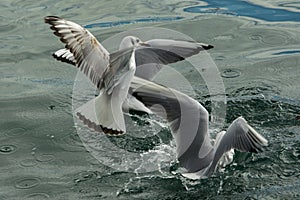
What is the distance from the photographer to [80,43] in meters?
5.11

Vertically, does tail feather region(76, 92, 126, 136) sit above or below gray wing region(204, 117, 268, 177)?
above

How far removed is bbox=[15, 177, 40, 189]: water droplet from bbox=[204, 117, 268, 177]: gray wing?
1.57m

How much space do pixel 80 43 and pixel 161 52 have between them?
1216mm

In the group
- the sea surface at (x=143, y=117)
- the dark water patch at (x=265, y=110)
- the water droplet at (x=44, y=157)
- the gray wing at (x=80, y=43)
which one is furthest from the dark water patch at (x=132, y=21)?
the gray wing at (x=80, y=43)

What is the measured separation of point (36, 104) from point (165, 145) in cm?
175

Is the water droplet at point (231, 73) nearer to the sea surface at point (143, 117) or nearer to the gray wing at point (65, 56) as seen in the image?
the sea surface at point (143, 117)

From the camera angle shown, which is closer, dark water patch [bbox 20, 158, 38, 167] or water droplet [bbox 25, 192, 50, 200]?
water droplet [bbox 25, 192, 50, 200]

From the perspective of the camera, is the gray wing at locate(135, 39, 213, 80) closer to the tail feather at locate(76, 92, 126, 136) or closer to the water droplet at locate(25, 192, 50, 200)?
the tail feather at locate(76, 92, 126, 136)

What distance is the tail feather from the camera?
506 centimetres

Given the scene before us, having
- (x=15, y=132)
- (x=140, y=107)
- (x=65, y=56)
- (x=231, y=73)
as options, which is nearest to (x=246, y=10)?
(x=231, y=73)

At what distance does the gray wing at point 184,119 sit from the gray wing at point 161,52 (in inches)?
21.9

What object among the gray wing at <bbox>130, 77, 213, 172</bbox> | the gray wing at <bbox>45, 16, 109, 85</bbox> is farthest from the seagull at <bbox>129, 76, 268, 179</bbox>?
the gray wing at <bbox>45, 16, 109, 85</bbox>

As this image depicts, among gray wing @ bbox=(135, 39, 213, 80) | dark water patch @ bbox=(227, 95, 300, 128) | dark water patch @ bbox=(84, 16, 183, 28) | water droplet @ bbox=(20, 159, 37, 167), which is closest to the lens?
water droplet @ bbox=(20, 159, 37, 167)

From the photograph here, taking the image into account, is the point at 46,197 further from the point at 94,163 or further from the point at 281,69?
the point at 281,69
